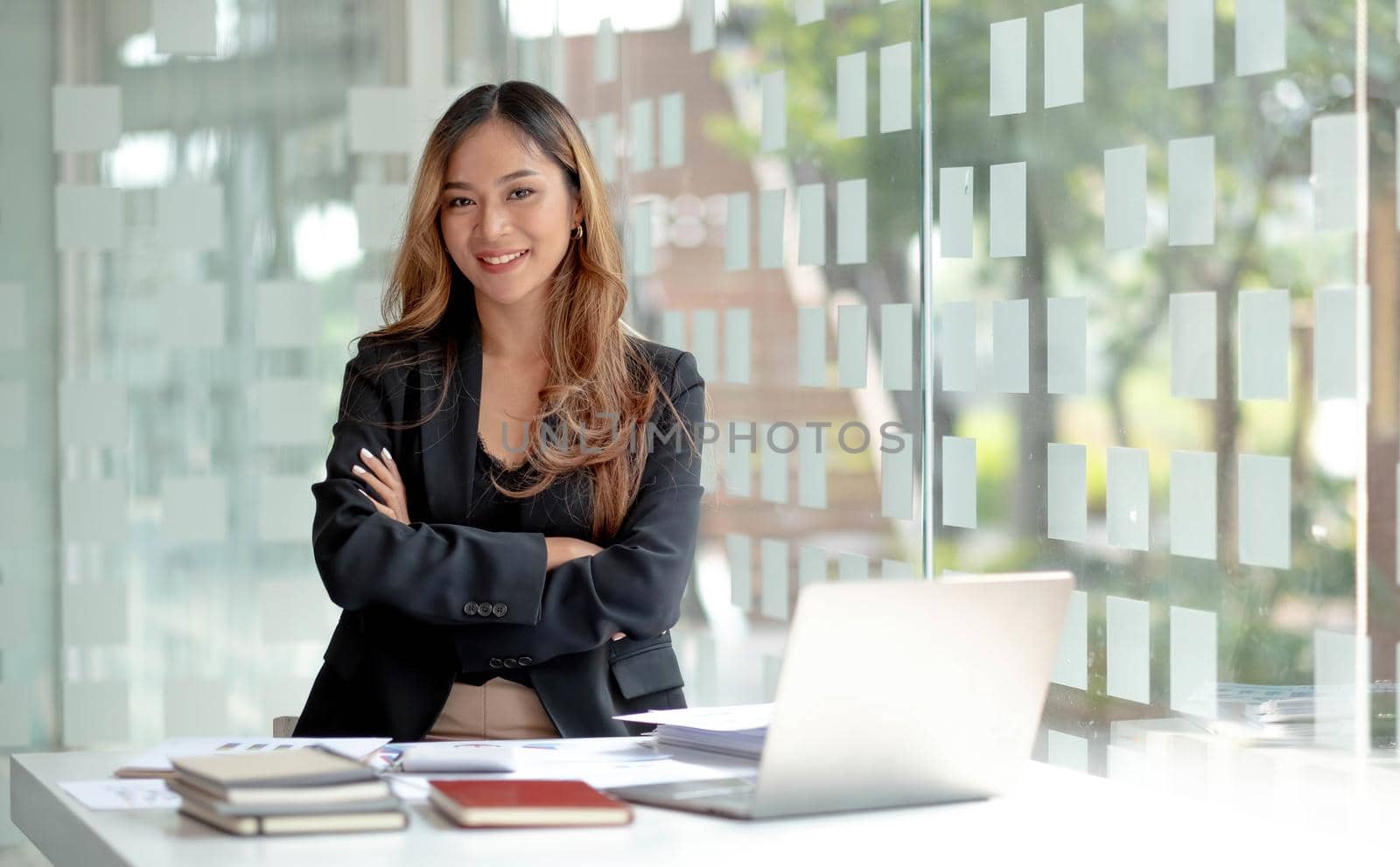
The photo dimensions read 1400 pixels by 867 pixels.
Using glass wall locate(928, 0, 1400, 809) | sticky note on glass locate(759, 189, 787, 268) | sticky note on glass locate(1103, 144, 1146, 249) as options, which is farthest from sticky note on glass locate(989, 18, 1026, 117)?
sticky note on glass locate(759, 189, 787, 268)

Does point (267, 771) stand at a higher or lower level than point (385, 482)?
lower

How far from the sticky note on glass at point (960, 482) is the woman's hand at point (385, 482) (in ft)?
3.35

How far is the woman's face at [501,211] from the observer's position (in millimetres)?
2467

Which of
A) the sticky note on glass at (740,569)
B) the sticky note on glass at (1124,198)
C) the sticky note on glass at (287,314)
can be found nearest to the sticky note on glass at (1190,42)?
the sticky note on glass at (1124,198)

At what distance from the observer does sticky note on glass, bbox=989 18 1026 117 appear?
8.64 feet

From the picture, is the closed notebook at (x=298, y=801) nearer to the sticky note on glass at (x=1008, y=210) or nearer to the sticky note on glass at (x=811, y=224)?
the sticky note on glass at (x=1008, y=210)

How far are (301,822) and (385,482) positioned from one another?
111cm

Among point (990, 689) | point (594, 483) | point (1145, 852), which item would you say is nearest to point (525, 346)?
point (594, 483)

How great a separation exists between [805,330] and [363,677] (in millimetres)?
1360

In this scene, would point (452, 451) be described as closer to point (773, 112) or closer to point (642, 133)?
point (773, 112)

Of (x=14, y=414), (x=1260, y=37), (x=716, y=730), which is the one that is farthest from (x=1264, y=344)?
(x=14, y=414)

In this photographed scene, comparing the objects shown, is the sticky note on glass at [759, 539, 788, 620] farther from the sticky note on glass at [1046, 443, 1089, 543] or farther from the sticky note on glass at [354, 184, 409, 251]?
the sticky note on glass at [354, 184, 409, 251]

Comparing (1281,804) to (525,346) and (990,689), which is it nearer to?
(990,689)

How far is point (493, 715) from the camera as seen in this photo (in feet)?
7.14
